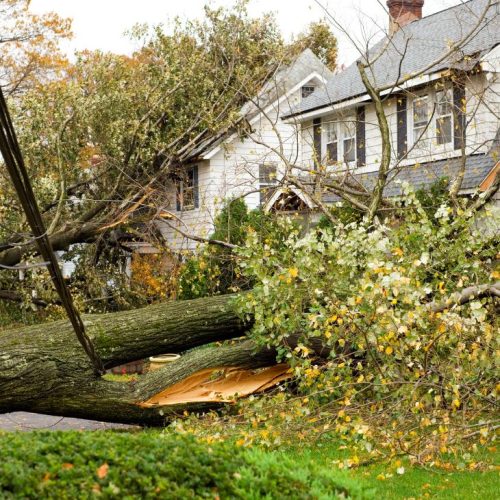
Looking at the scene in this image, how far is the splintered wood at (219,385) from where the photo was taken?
1050 cm

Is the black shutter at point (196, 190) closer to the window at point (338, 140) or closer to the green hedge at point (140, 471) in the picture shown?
the window at point (338, 140)

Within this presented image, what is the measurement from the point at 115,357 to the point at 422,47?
12.2 m

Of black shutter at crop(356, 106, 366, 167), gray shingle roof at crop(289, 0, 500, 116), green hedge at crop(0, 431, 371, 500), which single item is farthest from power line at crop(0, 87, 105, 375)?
black shutter at crop(356, 106, 366, 167)

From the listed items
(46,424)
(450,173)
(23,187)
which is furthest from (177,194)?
(23,187)

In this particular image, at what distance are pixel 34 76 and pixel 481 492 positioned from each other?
28.7m

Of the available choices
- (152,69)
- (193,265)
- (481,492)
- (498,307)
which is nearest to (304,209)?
(193,265)

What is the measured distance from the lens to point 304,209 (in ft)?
66.0

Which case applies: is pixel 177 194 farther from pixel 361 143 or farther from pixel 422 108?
pixel 422 108

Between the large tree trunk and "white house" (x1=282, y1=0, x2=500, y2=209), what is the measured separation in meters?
4.68

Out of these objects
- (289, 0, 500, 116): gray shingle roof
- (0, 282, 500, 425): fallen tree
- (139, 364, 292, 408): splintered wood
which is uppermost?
(289, 0, 500, 116): gray shingle roof

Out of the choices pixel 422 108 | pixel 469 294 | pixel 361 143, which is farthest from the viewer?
pixel 361 143

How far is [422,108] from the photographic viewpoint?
18.0 metres

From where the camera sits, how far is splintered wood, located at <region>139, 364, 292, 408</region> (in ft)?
34.4

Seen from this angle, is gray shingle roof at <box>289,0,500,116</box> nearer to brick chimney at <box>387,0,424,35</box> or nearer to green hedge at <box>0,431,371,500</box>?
brick chimney at <box>387,0,424,35</box>
